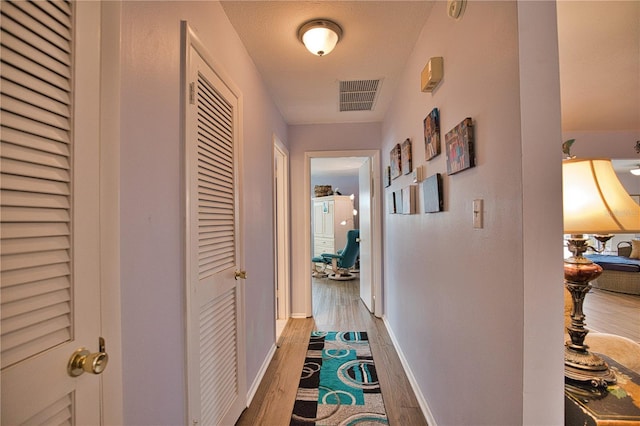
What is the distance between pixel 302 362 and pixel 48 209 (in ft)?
7.39

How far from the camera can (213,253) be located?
1.43 metres

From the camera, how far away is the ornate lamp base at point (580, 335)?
36.2 inches

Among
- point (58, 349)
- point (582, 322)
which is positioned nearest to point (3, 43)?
point (58, 349)

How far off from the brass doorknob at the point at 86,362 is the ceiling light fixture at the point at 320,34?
181 centimetres

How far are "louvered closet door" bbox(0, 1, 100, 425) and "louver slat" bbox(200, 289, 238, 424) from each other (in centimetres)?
65

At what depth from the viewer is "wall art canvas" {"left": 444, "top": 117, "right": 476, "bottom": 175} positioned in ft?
3.71

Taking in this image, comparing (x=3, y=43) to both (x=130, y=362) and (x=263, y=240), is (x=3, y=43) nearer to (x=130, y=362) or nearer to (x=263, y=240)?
(x=130, y=362)

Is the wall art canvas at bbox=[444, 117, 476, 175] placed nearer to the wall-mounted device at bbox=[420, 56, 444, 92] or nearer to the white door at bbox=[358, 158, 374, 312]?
the wall-mounted device at bbox=[420, 56, 444, 92]

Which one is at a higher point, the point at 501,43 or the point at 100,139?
the point at 501,43

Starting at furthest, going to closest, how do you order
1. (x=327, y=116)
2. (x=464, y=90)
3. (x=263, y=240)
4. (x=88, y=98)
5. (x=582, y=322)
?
(x=327, y=116)
(x=263, y=240)
(x=464, y=90)
(x=582, y=322)
(x=88, y=98)

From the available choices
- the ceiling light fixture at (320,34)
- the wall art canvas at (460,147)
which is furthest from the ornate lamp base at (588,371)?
the ceiling light fixture at (320,34)

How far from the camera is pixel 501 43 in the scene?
92 cm

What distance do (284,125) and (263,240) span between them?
161 cm

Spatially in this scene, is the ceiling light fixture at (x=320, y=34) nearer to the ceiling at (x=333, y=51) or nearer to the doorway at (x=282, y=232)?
the ceiling at (x=333, y=51)
